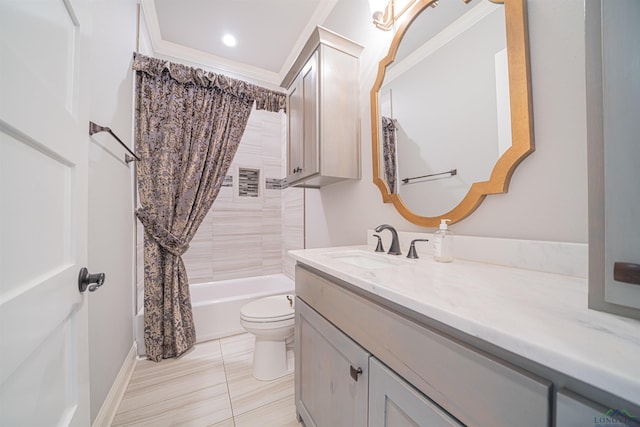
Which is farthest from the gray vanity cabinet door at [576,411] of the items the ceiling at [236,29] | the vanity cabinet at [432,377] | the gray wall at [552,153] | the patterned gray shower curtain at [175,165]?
the ceiling at [236,29]

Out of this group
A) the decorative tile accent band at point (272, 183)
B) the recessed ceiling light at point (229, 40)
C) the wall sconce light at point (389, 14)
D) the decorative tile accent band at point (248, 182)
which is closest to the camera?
the wall sconce light at point (389, 14)

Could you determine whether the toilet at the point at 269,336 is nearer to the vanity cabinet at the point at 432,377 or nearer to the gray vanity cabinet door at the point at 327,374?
the gray vanity cabinet door at the point at 327,374

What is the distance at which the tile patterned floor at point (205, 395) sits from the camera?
120 cm

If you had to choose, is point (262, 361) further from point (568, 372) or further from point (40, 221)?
point (568, 372)

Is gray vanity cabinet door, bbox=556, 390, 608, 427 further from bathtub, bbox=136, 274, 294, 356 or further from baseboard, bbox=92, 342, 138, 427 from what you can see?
bathtub, bbox=136, 274, 294, 356

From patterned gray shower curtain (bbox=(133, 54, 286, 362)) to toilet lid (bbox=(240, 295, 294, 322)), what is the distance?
64 centimetres

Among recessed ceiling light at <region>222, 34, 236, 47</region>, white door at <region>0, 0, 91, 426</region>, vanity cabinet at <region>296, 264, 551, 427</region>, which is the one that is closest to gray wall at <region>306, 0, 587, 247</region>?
vanity cabinet at <region>296, 264, 551, 427</region>

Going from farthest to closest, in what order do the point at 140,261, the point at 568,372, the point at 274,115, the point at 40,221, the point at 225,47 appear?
the point at 274,115 → the point at 225,47 → the point at 140,261 → the point at 40,221 → the point at 568,372

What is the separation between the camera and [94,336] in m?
1.11

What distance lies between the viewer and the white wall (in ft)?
3.74

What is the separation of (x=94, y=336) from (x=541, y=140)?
6.80 feet

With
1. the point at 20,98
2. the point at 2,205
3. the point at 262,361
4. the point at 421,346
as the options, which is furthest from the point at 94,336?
the point at 421,346

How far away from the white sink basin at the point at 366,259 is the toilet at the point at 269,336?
2.17 ft

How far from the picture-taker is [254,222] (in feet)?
9.55
